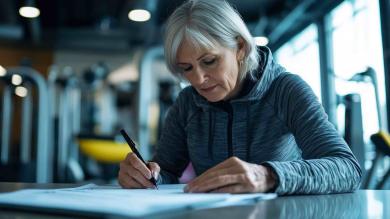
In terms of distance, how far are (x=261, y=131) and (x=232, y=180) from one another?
0.52m

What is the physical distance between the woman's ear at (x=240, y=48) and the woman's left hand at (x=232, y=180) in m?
0.58

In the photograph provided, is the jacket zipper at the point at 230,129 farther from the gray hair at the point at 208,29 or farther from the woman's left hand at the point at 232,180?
the woman's left hand at the point at 232,180

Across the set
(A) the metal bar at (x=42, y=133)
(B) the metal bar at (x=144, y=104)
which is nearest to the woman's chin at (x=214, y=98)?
(B) the metal bar at (x=144, y=104)

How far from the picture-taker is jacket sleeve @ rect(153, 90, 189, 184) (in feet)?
4.86

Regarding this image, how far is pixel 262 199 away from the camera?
76cm

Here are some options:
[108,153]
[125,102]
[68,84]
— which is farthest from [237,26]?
[125,102]

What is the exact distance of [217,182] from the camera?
0.81m

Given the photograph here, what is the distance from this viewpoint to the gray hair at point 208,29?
4.13 feet

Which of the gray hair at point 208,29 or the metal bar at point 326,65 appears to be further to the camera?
the metal bar at point 326,65

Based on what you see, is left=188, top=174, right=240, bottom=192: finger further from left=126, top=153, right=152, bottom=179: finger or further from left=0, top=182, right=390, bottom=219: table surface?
left=126, top=153, right=152, bottom=179: finger

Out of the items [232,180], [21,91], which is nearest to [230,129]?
[232,180]

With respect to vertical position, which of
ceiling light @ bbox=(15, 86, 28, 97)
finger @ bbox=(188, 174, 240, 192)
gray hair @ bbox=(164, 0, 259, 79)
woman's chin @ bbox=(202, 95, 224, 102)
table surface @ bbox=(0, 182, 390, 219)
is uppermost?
ceiling light @ bbox=(15, 86, 28, 97)

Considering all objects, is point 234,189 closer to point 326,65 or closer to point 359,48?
point 359,48

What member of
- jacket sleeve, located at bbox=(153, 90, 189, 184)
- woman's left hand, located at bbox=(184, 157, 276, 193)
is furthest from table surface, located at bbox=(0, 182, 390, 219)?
jacket sleeve, located at bbox=(153, 90, 189, 184)
